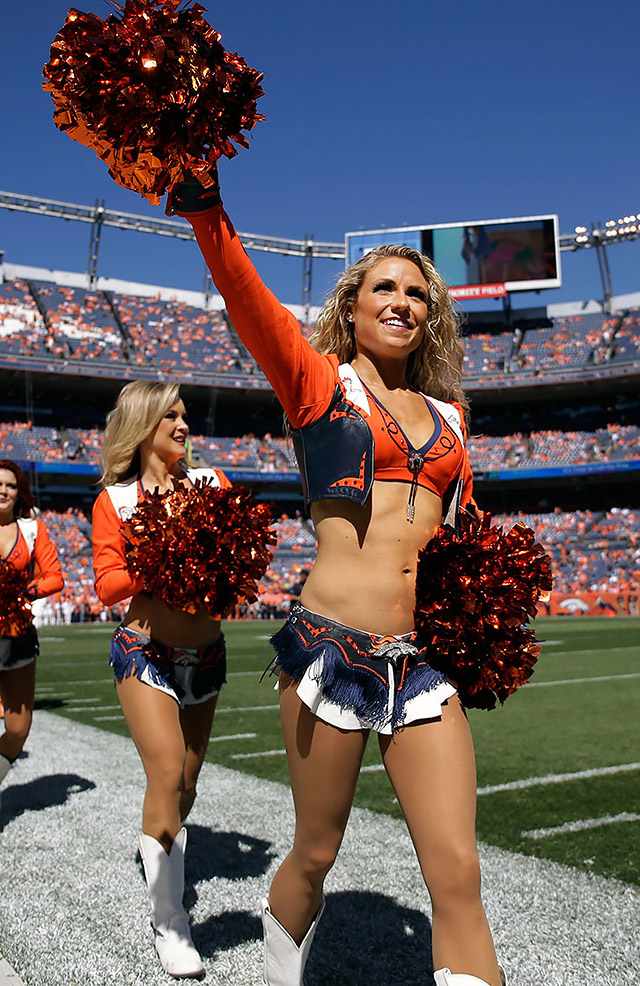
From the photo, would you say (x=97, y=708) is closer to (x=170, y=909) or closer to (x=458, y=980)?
(x=170, y=909)

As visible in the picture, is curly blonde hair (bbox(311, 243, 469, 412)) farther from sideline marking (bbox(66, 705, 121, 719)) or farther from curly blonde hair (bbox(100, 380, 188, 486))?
sideline marking (bbox(66, 705, 121, 719))

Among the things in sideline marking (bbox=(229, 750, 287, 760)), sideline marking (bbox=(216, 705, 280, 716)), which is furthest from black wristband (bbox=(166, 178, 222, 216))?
sideline marking (bbox=(216, 705, 280, 716))

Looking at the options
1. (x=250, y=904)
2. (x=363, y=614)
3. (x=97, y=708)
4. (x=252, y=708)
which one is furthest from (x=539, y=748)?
(x=363, y=614)

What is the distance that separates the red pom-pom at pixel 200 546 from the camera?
284 cm

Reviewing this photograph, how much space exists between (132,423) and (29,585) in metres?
1.70

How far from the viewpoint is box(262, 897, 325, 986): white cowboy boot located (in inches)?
79.3

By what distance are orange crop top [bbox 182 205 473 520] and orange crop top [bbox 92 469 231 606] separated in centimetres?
112

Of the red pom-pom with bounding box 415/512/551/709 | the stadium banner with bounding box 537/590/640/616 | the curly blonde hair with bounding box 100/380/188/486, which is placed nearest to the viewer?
the red pom-pom with bounding box 415/512/551/709

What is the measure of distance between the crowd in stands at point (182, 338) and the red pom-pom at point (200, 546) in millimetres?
32252

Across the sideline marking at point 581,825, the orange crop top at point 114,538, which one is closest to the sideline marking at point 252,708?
the sideline marking at point 581,825

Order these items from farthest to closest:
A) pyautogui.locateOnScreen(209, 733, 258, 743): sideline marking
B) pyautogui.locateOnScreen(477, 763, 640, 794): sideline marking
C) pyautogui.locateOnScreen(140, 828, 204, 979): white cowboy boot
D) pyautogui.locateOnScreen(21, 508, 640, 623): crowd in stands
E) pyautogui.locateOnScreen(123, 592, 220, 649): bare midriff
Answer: pyautogui.locateOnScreen(21, 508, 640, 623): crowd in stands → pyautogui.locateOnScreen(209, 733, 258, 743): sideline marking → pyautogui.locateOnScreen(477, 763, 640, 794): sideline marking → pyautogui.locateOnScreen(123, 592, 220, 649): bare midriff → pyautogui.locateOnScreen(140, 828, 204, 979): white cowboy boot

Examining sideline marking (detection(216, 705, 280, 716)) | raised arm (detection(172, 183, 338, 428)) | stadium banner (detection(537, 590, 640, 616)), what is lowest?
stadium banner (detection(537, 590, 640, 616))

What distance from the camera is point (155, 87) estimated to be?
5.44ft

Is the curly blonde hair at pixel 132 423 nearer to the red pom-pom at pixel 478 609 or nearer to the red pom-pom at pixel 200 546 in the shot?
the red pom-pom at pixel 200 546
